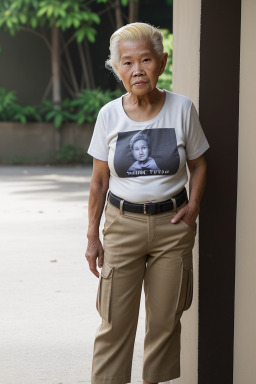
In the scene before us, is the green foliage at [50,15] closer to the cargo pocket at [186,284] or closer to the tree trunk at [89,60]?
the tree trunk at [89,60]

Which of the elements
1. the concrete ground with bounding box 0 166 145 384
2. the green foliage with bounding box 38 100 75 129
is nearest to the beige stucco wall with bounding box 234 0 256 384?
the concrete ground with bounding box 0 166 145 384

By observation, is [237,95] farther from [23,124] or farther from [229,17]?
[23,124]

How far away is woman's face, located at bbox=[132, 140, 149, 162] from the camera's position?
2992 millimetres

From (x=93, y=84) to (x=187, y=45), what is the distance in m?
17.2

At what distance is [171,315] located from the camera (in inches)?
124

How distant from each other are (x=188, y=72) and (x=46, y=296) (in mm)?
2713

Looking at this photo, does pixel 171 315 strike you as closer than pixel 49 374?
Yes

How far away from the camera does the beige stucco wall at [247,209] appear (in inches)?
127

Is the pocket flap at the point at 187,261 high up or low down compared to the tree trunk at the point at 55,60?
down

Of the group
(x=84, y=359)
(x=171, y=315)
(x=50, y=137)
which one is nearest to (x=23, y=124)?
(x=50, y=137)

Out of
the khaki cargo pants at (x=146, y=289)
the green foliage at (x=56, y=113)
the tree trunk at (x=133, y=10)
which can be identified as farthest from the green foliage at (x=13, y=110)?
the khaki cargo pants at (x=146, y=289)

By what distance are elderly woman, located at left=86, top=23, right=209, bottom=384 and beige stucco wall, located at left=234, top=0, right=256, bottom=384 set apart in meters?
0.23

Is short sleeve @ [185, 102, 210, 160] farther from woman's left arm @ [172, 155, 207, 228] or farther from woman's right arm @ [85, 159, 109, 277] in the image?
woman's right arm @ [85, 159, 109, 277]

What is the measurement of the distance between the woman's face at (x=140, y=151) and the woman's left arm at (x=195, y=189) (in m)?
0.24
